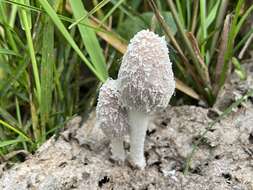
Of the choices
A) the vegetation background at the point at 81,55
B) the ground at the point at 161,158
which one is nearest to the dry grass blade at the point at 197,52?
the vegetation background at the point at 81,55

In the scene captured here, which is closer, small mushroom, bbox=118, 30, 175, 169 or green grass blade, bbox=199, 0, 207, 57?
small mushroom, bbox=118, 30, 175, 169

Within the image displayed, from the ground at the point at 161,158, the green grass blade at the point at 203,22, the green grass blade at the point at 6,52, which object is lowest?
the ground at the point at 161,158

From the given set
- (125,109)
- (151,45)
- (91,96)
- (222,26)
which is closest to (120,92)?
(125,109)

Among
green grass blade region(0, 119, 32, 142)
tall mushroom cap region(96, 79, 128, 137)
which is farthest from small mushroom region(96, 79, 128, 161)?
green grass blade region(0, 119, 32, 142)

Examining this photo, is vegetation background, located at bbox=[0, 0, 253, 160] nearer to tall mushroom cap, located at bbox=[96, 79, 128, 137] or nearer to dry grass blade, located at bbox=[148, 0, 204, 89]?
dry grass blade, located at bbox=[148, 0, 204, 89]

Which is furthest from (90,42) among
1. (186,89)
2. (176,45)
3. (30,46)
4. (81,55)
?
(186,89)

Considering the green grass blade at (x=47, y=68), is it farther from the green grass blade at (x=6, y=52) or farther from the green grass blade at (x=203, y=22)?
the green grass blade at (x=203, y=22)

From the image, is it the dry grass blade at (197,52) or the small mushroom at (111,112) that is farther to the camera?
the dry grass blade at (197,52)
